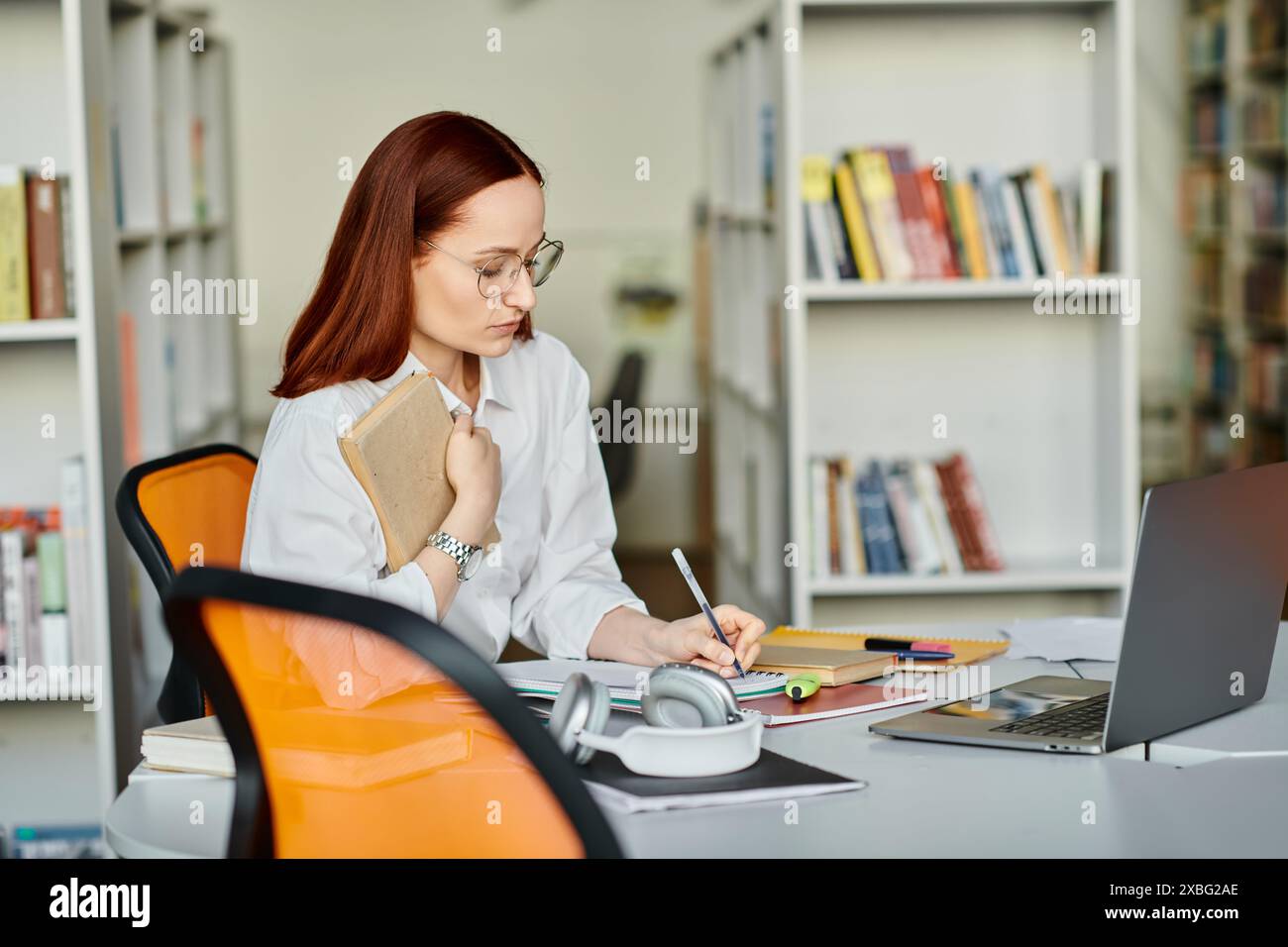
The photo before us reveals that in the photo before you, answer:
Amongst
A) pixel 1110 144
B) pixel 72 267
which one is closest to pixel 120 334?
pixel 72 267

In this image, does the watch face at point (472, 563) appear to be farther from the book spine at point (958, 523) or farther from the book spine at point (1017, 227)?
the book spine at point (1017, 227)

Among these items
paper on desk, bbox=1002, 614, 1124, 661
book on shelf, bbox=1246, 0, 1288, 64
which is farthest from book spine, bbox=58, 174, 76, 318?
book on shelf, bbox=1246, 0, 1288, 64

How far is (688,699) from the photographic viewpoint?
50.5 inches

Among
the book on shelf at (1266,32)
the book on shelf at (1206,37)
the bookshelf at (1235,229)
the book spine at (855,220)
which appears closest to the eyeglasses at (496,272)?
the book spine at (855,220)

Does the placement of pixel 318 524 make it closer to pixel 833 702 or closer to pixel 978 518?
pixel 833 702

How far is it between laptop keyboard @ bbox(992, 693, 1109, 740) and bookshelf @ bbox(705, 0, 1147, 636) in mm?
1482

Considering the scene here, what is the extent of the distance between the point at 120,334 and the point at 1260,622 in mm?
2291

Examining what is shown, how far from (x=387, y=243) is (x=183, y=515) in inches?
16.4

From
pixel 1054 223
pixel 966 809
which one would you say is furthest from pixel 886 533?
pixel 966 809

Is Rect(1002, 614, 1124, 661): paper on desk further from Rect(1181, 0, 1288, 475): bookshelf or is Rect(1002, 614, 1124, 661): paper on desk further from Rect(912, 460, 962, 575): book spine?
Rect(1181, 0, 1288, 475): bookshelf

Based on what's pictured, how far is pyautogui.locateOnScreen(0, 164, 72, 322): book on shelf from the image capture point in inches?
105

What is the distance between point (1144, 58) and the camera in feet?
19.5

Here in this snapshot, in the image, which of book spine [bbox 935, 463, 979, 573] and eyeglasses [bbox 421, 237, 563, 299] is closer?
eyeglasses [bbox 421, 237, 563, 299]
